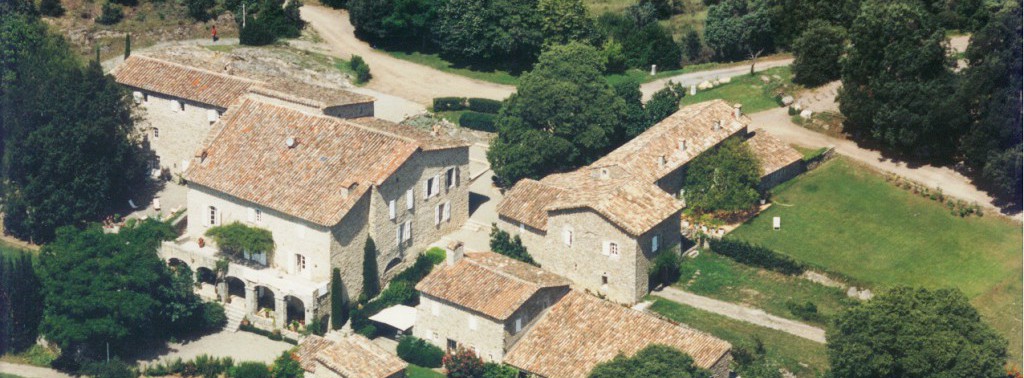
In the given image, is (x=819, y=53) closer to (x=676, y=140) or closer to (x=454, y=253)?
(x=676, y=140)

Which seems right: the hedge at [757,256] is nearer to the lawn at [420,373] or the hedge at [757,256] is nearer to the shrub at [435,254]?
the shrub at [435,254]

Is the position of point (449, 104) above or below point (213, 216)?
above

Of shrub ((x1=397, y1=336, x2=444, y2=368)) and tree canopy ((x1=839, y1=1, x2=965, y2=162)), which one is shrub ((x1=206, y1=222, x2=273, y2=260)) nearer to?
shrub ((x1=397, y1=336, x2=444, y2=368))

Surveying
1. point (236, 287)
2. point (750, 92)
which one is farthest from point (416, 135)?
point (750, 92)

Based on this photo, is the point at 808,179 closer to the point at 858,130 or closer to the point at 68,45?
the point at 858,130

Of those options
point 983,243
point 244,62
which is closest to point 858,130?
point 983,243

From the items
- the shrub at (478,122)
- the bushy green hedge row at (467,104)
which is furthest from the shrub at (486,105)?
the shrub at (478,122)
